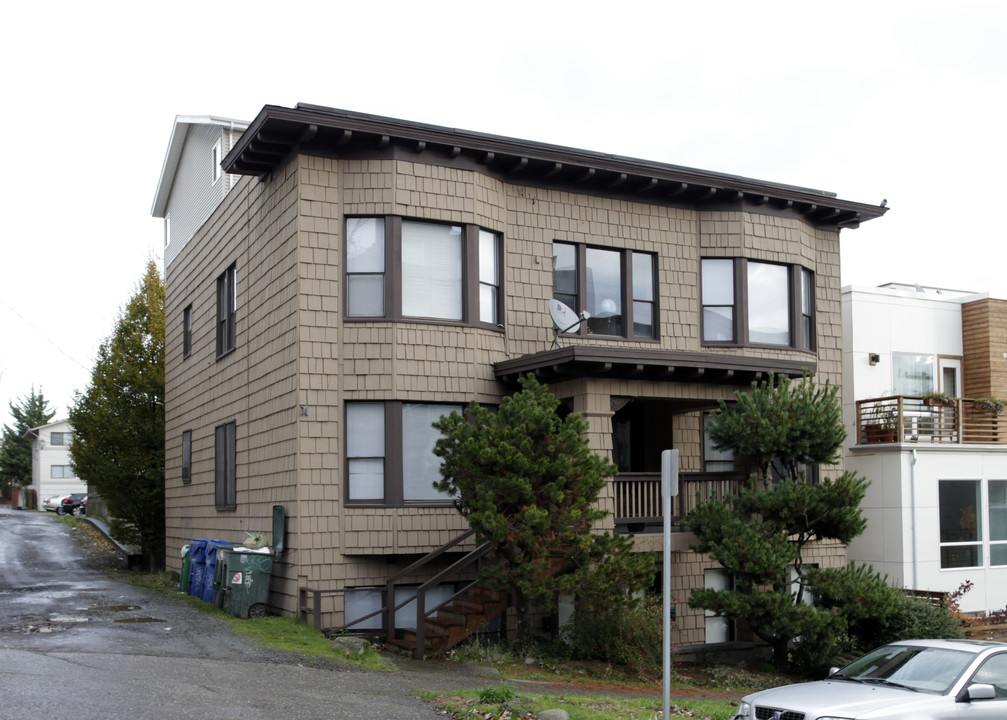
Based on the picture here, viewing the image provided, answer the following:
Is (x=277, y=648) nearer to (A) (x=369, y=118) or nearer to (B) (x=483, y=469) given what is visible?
(B) (x=483, y=469)

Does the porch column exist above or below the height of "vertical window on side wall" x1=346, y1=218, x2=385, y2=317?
below

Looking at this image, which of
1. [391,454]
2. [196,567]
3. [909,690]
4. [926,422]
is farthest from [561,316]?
[926,422]

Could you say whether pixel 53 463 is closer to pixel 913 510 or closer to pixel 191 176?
pixel 191 176

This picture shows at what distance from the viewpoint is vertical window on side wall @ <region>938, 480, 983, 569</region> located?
72.6 feet

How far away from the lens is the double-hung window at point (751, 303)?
19625 mm

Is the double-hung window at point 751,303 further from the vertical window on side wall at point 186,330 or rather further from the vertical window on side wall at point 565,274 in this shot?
the vertical window on side wall at point 186,330

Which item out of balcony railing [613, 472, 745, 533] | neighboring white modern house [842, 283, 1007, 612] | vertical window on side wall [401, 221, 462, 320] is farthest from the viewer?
neighboring white modern house [842, 283, 1007, 612]

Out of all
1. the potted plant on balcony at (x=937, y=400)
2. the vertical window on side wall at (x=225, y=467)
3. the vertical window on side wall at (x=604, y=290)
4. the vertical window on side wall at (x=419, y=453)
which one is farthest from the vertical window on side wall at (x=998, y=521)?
the vertical window on side wall at (x=225, y=467)

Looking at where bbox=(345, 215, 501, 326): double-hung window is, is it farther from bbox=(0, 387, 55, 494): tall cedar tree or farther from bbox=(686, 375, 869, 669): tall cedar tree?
bbox=(0, 387, 55, 494): tall cedar tree

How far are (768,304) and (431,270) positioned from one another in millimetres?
7078

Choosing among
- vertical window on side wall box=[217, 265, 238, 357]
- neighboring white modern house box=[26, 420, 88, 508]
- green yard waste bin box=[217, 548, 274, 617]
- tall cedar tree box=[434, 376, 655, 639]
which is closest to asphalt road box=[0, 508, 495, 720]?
green yard waste bin box=[217, 548, 274, 617]

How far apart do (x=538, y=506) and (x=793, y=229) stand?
9.28 m

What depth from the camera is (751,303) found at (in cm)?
1984

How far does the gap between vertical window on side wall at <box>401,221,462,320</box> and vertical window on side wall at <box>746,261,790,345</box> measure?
6.13 meters
